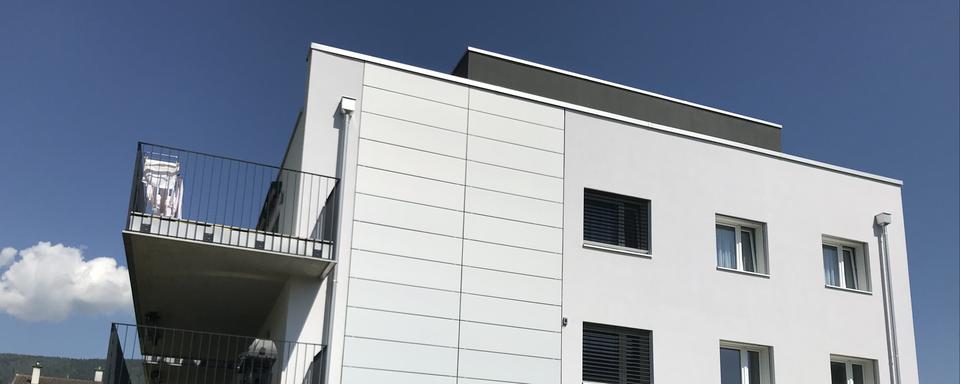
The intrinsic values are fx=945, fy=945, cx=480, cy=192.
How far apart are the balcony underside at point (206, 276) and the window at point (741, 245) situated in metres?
6.52

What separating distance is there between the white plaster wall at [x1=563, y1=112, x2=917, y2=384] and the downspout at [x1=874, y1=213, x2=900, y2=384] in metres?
0.12

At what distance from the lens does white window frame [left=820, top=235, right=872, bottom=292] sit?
15602mm

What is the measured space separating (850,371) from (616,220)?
186 inches

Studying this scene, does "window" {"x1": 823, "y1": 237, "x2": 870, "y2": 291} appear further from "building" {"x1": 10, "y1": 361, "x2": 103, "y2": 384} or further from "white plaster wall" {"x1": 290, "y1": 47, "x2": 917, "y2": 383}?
"building" {"x1": 10, "y1": 361, "x2": 103, "y2": 384}

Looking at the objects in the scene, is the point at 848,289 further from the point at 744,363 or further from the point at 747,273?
the point at 744,363

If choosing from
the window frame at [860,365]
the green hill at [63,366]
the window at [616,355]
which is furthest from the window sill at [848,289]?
the green hill at [63,366]

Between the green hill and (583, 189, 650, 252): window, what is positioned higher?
the green hill

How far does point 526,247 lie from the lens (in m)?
12.9

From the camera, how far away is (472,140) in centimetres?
1302

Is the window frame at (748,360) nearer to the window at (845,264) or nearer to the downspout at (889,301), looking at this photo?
the window at (845,264)

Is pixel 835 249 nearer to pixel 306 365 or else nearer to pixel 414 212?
pixel 414 212

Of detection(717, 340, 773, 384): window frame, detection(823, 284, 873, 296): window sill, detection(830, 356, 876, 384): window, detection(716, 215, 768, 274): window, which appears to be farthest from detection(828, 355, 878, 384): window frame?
detection(716, 215, 768, 274): window

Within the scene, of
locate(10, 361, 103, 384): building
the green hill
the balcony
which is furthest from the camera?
the green hill

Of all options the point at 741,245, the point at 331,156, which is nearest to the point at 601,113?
the point at 741,245
